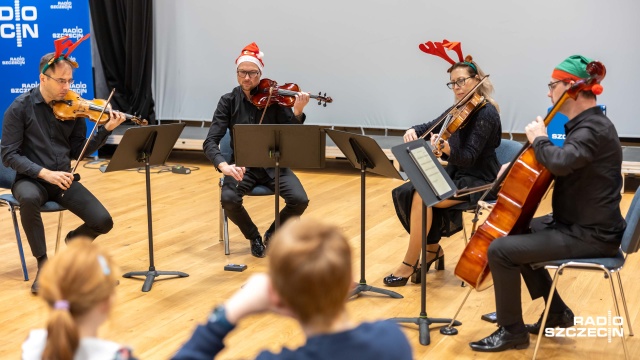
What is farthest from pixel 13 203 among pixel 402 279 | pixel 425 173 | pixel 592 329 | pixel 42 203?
pixel 592 329

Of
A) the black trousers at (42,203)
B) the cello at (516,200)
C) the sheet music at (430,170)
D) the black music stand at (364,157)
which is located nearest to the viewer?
the cello at (516,200)

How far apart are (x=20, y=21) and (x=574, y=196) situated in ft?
22.3

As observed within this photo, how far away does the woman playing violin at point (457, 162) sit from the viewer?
161 inches

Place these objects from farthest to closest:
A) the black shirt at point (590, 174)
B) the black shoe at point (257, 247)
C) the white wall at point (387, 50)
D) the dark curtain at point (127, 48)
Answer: the dark curtain at point (127, 48) → the white wall at point (387, 50) → the black shoe at point (257, 247) → the black shirt at point (590, 174)

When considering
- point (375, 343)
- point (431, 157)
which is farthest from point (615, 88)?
point (375, 343)

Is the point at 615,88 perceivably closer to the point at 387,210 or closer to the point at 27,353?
the point at 387,210

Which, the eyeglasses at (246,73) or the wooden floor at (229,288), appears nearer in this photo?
the wooden floor at (229,288)

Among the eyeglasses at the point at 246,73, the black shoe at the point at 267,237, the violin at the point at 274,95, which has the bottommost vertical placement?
the black shoe at the point at 267,237

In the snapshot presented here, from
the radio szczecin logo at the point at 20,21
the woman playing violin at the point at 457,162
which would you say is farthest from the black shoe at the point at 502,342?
the radio szczecin logo at the point at 20,21

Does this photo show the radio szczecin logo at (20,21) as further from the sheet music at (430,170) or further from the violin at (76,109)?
the sheet music at (430,170)

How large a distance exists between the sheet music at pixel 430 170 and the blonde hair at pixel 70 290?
6.31ft

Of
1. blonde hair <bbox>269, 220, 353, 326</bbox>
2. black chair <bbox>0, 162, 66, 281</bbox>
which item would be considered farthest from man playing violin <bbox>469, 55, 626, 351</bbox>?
black chair <bbox>0, 162, 66, 281</bbox>

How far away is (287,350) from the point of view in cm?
148

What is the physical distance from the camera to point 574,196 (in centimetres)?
317
